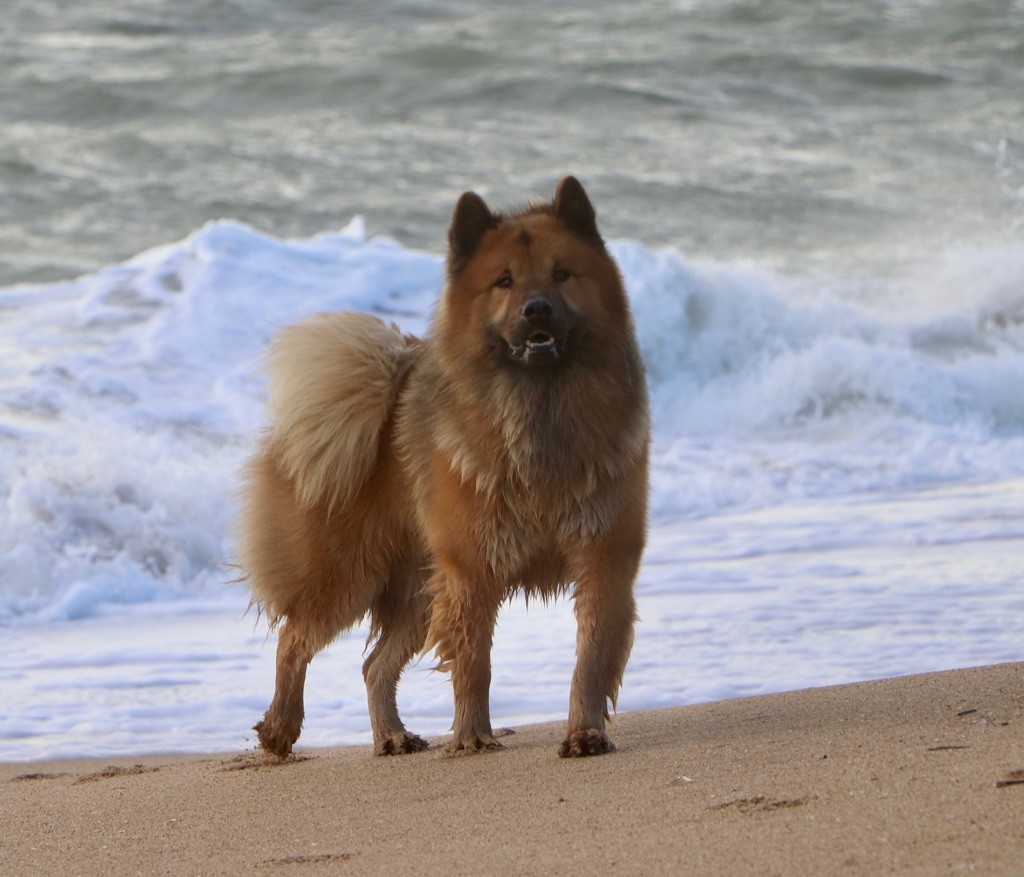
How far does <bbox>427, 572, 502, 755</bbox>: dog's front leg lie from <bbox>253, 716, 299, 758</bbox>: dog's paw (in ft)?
2.03

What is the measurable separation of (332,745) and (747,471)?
5822 millimetres

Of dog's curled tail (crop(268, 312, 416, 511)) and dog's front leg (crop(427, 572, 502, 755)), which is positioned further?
dog's curled tail (crop(268, 312, 416, 511))

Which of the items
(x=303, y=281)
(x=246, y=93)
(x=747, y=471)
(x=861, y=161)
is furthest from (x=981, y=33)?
(x=747, y=471)

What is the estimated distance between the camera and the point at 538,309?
4.56 metres

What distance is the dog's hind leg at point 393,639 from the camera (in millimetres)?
5367

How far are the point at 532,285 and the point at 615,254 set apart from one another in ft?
36.1

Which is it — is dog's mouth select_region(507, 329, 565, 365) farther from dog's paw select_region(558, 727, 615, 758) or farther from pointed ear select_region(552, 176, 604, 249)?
dog's paw select_region(558, 727, 615, 758)

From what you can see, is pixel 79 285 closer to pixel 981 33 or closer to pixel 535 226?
pixel 535 226

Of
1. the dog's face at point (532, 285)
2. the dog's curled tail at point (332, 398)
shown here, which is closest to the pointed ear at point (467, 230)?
the dog's face at point (532, 285)

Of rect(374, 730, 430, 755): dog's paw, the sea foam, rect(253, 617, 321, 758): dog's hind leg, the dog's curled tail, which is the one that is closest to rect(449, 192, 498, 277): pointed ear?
the dog's curled tail

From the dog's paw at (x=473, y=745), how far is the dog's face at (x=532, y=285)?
1.20 meters

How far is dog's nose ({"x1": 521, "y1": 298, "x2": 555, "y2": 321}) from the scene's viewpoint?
15.0 ft

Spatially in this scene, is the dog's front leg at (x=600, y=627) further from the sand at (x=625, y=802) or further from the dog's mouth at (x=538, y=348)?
the dog's mouth at (x=538, y=348)

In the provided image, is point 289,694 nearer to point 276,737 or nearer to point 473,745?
point 276,737
